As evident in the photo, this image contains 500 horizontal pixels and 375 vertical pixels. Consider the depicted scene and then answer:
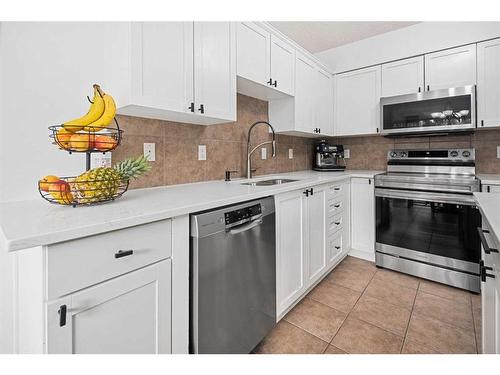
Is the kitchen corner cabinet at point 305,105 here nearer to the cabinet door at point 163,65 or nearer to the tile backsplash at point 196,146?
the tile backsplash at point 196,146

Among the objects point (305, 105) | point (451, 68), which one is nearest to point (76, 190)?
point (305, 105)

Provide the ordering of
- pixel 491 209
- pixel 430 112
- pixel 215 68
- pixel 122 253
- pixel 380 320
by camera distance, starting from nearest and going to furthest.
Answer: pixel 122 253 < pixel 491 209 < pixel 215 68 < pixel 380 320 < pixel 430 112

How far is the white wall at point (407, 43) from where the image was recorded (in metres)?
2.38

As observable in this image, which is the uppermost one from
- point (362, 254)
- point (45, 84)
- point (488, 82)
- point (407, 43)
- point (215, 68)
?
point (407, 43)

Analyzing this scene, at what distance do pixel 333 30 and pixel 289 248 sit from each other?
2.37m

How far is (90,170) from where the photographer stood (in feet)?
3.66

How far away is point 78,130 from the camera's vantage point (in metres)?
1.11

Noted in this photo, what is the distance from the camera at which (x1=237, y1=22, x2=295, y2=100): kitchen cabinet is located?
6.15 ft

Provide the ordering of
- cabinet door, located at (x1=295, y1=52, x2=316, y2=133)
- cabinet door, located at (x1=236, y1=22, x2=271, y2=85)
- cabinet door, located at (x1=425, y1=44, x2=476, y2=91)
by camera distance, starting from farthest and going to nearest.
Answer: cabinet door, located at (x1=295, y1=52, x2=316, y2=133), cabinet door, located at (x1=425, y1=44, x2=476, y2=91), cabinet door, located at (x1=236, y1=22, x2=271, y2=85)

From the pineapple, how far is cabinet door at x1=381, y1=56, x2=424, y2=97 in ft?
8.95

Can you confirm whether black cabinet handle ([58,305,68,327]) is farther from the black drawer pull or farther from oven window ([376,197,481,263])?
oven window ([376,197,481,263])

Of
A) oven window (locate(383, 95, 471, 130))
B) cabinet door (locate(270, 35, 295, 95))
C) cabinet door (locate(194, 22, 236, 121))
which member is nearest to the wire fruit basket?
cabinet door (locate(194, 22, 236, 121))

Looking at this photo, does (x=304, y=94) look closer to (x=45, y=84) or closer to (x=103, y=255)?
(x=45, y=84)
